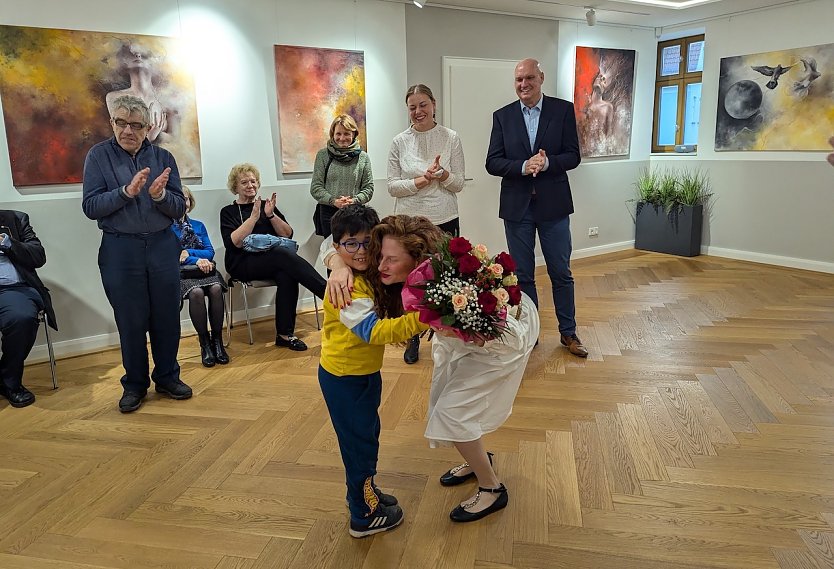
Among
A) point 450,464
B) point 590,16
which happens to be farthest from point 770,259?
point 450,464

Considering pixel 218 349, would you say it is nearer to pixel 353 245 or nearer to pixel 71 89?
pixel 71 89

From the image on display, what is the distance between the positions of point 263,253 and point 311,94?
1.52 m

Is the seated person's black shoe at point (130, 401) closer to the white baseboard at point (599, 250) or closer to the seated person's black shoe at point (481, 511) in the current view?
the seated person's black shoe at point (481, 511)

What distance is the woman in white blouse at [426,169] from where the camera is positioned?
160 inches

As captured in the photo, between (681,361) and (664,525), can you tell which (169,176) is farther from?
(681,361)

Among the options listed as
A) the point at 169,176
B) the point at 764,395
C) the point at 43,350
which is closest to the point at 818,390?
the point at 764,395

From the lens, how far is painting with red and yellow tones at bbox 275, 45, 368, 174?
523cm

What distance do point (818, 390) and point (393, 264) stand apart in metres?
2.83

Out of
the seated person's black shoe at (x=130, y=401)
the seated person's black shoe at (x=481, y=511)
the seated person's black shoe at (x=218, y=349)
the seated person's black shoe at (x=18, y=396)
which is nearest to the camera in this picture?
the seated person's black shoe at (x=481, y=511)

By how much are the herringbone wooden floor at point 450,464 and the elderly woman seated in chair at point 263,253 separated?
14.5 inches

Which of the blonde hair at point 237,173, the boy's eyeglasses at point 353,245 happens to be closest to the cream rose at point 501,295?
the boy's eyeglasses at point 353,245

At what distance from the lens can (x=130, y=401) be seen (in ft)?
11.7

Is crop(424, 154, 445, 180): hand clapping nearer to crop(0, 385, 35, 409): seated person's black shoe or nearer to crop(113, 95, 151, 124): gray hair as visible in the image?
crop(113, 95, 151, 124): gray hair

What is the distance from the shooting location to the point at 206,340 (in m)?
4.35
